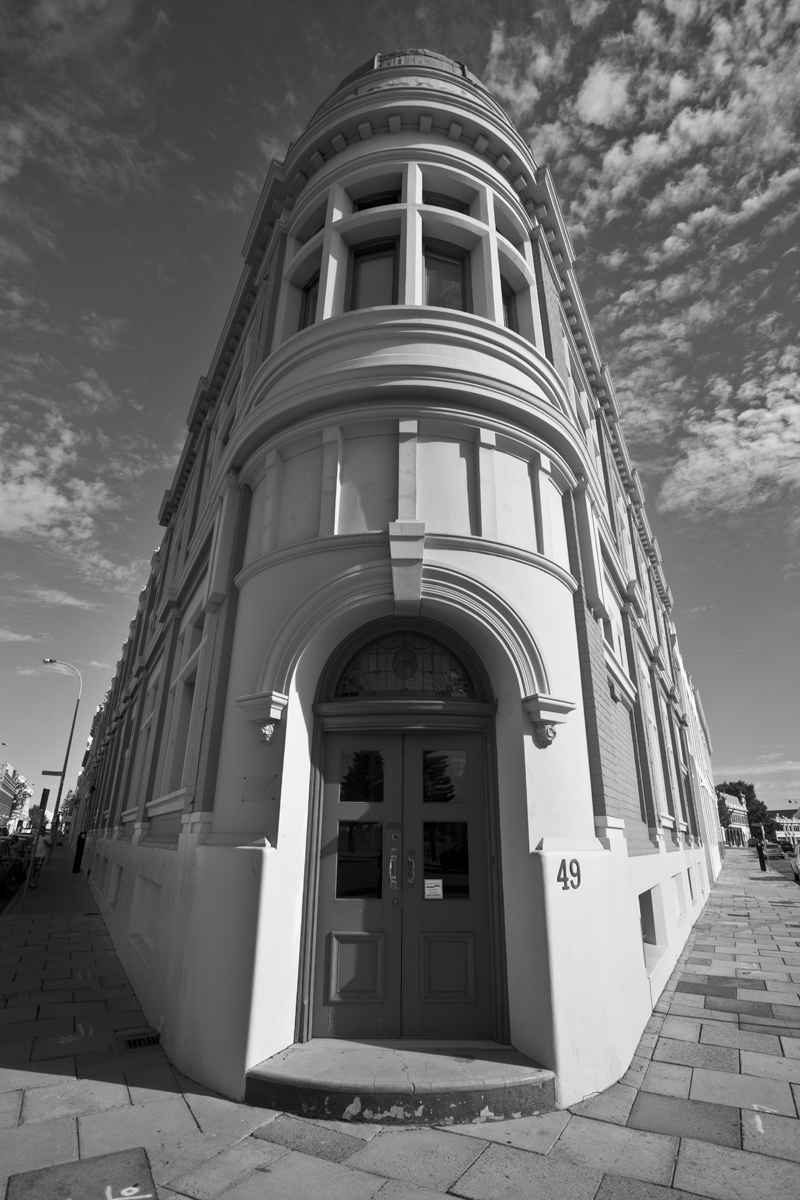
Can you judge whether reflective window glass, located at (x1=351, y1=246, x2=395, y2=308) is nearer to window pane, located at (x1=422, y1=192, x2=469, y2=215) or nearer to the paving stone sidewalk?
window pane, located at (x1=422, y1=192, x2=469, y2=215)

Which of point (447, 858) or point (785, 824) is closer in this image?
point (447, 858)

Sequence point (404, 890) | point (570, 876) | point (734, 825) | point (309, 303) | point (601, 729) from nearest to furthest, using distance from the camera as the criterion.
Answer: point (570, 876) → point (404, 890) → point (601, 729) → point (309, 303) → point (734, 825)

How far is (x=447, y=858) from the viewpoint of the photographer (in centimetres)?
579

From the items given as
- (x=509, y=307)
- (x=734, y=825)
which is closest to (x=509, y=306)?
(x=509, y=307)

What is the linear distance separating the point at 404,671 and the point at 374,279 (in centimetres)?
549

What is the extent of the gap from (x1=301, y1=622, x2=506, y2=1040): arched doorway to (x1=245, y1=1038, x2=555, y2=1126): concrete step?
43 cm

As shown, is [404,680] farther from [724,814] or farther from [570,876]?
[724,814]

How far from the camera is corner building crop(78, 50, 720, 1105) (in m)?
5.20

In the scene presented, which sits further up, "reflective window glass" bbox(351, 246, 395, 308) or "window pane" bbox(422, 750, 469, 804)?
"reflective window glass" bbox(351, 246, 395, 308)

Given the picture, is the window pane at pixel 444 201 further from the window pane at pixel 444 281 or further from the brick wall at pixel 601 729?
the brick wall at pixel 601 729

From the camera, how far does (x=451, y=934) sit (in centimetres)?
554

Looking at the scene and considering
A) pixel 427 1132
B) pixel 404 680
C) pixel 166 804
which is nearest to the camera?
pixel 427 1132

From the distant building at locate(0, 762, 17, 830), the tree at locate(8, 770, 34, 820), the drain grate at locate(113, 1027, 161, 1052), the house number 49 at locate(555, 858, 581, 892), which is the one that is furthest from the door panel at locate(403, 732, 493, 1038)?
the tree at locate(8, 770, 34, 820)

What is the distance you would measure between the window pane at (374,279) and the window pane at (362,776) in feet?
18.8
